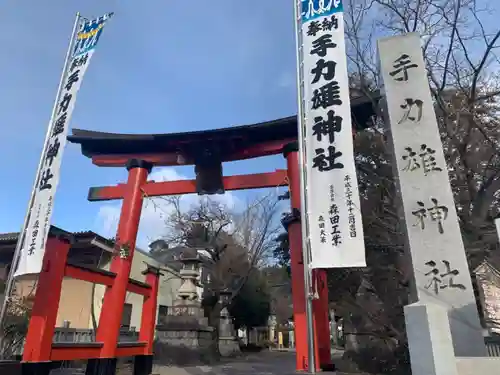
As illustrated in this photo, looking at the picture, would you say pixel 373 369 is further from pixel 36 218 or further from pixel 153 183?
pixel 36 218

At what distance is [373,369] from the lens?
13.1m

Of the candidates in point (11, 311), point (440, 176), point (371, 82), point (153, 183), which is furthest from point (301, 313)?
point (11, 311)

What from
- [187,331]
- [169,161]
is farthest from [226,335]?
[169,161]

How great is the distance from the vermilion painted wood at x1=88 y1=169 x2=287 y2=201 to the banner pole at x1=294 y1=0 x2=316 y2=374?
10.7ft

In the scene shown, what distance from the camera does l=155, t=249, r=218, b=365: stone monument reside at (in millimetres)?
15297

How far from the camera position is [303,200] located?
240 inches

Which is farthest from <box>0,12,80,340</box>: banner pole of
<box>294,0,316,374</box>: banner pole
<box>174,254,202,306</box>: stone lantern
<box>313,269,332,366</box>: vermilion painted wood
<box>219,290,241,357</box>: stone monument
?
<box>219,290,241,357</box>: stone monument

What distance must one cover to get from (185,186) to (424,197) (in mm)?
6408

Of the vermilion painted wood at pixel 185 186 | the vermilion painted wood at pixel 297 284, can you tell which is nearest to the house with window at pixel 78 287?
the vermilion painted wood at pixel 185 186

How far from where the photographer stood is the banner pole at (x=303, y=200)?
217 inches

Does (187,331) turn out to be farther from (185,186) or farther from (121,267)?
(185,186)

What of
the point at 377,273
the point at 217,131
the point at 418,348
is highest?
the point at 217,131

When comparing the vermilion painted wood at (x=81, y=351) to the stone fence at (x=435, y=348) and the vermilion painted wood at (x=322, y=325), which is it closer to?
the vermilion painted wood at (x=322, y=325)

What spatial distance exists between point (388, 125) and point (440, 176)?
4.92ft
